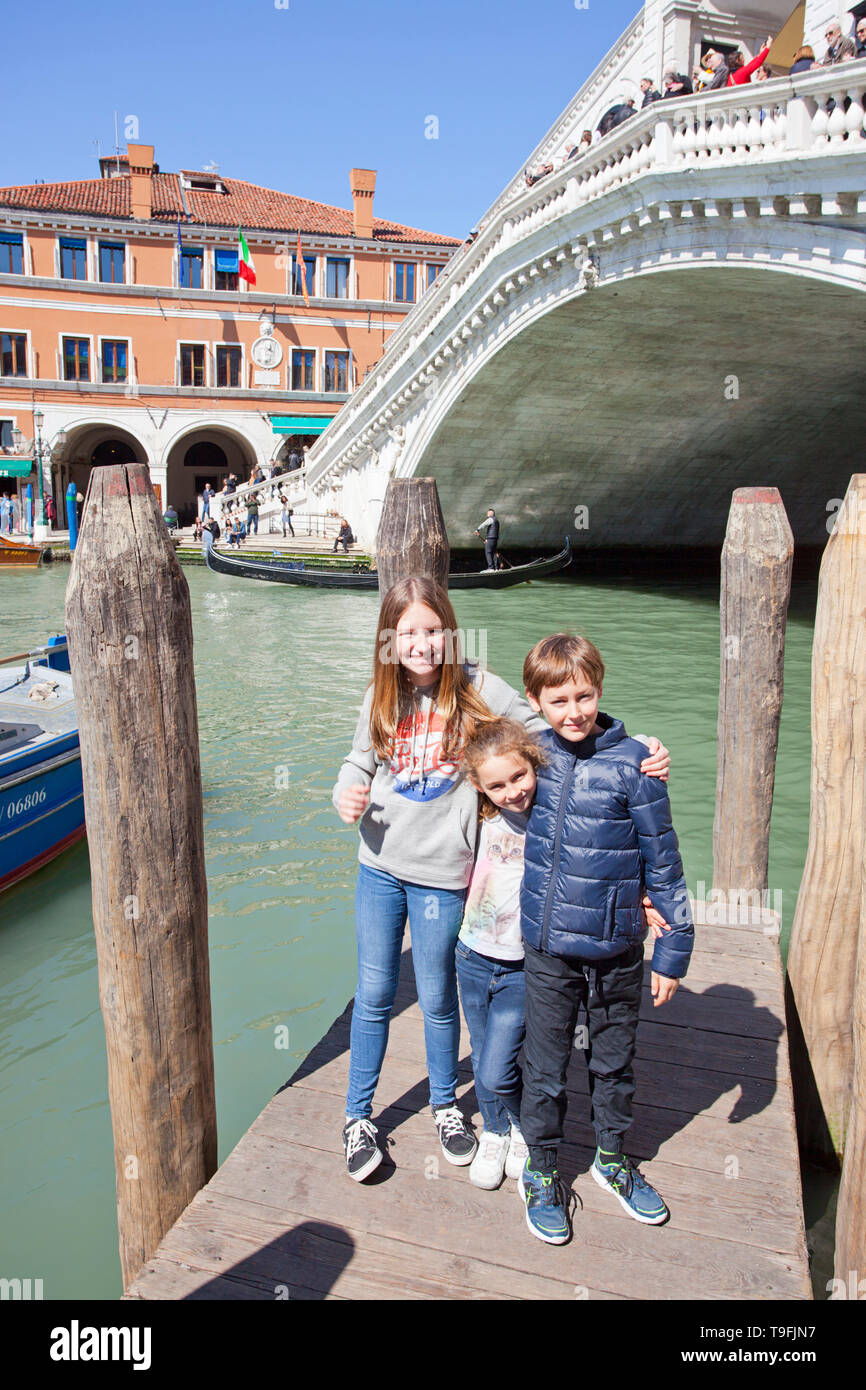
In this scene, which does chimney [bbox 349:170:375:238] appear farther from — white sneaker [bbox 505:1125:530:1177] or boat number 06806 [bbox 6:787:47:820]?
white sneaker [bbox 505:1125:530:1177]

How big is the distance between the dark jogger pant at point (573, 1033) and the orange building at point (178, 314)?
23327 mm

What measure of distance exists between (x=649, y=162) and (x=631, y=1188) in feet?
31.1

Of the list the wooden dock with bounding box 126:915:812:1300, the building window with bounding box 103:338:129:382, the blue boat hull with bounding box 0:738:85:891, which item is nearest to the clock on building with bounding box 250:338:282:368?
the building window with bounding box 103:338:129:382

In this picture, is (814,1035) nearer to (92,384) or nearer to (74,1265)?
(74,1265)

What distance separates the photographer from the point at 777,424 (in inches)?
652

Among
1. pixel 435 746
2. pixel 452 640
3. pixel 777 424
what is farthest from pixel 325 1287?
pixel 777 424

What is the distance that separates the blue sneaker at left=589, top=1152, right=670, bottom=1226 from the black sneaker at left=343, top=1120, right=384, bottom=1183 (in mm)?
476

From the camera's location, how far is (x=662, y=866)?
1998 mm

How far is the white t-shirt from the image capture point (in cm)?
211

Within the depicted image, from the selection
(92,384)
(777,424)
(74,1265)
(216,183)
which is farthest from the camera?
(216,183)

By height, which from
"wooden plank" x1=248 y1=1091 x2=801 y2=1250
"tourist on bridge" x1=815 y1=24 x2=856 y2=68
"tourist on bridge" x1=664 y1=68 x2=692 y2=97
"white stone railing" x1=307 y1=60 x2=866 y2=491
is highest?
"tourist on bridge" x1=664 y1=68 x2=692 y2=97

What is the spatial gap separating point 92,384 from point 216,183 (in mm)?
7017

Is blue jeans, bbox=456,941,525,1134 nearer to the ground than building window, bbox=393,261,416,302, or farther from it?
nearer to the ground
